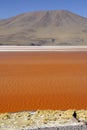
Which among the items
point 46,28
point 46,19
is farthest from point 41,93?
point 46,19

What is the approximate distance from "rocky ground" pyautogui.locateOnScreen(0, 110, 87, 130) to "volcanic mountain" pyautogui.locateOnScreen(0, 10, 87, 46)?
84.8m

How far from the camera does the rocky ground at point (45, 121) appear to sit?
4711 millimetres

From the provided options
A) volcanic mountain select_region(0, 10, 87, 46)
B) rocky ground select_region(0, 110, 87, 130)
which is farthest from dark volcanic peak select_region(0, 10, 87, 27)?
rocky ground select_region(0, 110, 87, 130)

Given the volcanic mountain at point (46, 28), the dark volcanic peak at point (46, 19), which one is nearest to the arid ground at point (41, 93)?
the volcanic mountain at point (46, 28)

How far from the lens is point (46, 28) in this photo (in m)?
127

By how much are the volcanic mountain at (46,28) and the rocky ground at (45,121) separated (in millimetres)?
84782

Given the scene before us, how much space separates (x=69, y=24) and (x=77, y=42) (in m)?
40.0

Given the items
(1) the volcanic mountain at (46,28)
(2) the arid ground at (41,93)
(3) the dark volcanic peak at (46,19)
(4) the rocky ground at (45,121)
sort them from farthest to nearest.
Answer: (3) the dark volcanic peak at (46,19) < (1) the volcanic mountain at (46,28) < (2) the arid ground at (41,93) < (4) the rocky ground at (45,121)

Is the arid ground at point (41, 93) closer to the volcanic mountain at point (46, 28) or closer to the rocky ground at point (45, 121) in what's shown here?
the rocky ground at point (45, 121)

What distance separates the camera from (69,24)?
452 ft

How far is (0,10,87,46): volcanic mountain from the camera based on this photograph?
3952 inches

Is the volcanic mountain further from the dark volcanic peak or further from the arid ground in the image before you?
the arid ground

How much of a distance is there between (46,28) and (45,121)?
12310cm

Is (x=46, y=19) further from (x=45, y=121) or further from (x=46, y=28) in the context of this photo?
(x=45, y=121)
